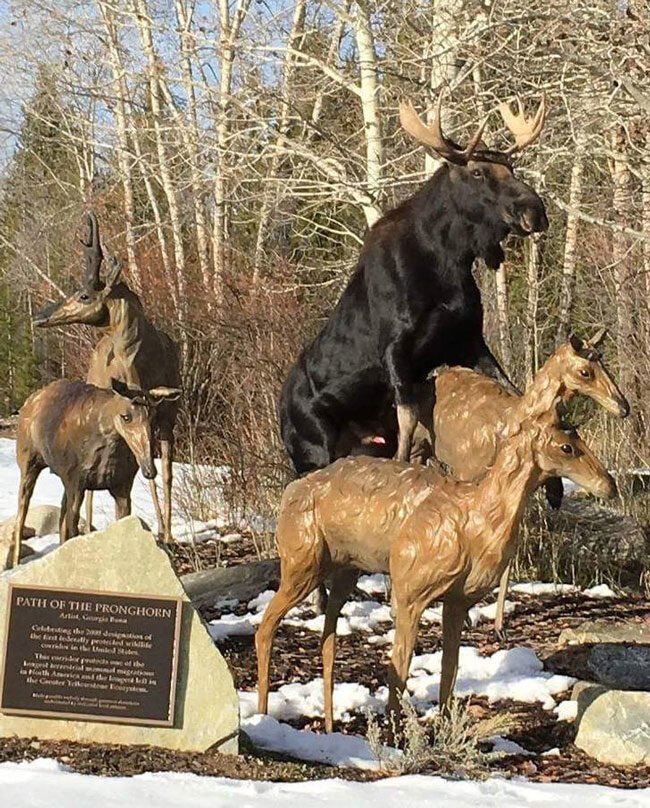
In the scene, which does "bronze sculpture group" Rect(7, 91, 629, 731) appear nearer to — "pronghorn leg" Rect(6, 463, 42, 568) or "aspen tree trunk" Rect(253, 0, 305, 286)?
"pronghorn leg" Rect(6, 463, 42, 568)

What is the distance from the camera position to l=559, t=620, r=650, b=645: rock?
6836mm

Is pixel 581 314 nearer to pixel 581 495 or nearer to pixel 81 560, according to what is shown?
A: pixel 581 495

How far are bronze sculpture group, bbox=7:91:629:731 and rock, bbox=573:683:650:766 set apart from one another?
0.71m

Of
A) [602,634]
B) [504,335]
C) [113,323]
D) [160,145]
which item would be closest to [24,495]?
[113,323]

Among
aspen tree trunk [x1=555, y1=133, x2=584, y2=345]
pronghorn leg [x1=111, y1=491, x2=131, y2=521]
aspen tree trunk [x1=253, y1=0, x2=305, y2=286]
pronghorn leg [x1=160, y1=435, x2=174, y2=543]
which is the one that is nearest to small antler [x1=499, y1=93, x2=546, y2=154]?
pronghorn leg [x1=111, y1=491, x2=131, y2=521]

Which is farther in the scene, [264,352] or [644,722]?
[264,352]

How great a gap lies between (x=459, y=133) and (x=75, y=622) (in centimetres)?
718

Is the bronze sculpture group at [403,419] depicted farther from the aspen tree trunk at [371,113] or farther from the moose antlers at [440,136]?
the aspen tree trunk at [371,113]

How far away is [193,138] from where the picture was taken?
13.3m

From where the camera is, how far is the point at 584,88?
934cm

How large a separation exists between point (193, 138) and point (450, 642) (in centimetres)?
942

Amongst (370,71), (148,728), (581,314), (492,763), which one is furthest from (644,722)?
(581,314)

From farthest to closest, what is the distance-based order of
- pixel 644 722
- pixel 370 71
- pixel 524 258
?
pixel 524 258 → pixel 370 71 → pixel 644 722

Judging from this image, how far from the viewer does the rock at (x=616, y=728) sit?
5.15 meters
